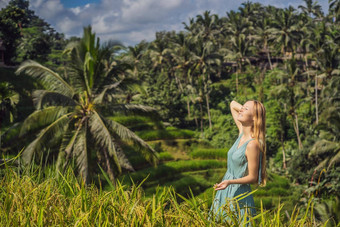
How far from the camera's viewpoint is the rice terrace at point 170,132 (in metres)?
2.55

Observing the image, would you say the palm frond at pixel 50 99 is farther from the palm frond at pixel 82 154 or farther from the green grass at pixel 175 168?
the green grass at pixel 175 168

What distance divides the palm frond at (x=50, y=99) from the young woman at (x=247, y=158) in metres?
8.21

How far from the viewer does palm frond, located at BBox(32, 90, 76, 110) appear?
10.1 meters

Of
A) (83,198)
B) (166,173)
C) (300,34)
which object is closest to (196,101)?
(300,34)

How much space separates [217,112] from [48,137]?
93.4 feet

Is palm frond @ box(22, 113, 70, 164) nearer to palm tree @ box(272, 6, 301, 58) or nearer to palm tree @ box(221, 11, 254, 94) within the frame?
palm tree @ box(221, 11, 254, 94)

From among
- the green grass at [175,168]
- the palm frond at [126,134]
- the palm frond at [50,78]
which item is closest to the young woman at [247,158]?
the palm frond at [126,134]

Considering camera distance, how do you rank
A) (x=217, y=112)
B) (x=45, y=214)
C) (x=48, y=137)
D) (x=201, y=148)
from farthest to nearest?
(x=217, y=112) → (x=201, y=148) → (x=48, y=137) → (x=45, y=214)

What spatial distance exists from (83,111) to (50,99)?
45.3 inches

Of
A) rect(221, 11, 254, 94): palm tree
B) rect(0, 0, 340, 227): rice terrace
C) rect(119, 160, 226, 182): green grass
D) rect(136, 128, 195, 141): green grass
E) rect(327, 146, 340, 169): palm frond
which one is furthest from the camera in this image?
rect(221, 11, 254, 94): palm tree

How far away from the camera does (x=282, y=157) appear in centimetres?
2855

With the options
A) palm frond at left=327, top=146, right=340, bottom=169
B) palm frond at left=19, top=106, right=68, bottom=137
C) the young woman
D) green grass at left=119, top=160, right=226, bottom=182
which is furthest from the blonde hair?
palm frond at left=327, top=146, right=340, bottom=169

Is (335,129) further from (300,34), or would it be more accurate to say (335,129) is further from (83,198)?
(300,34)

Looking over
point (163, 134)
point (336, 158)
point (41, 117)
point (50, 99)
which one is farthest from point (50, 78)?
point (336, 158)
